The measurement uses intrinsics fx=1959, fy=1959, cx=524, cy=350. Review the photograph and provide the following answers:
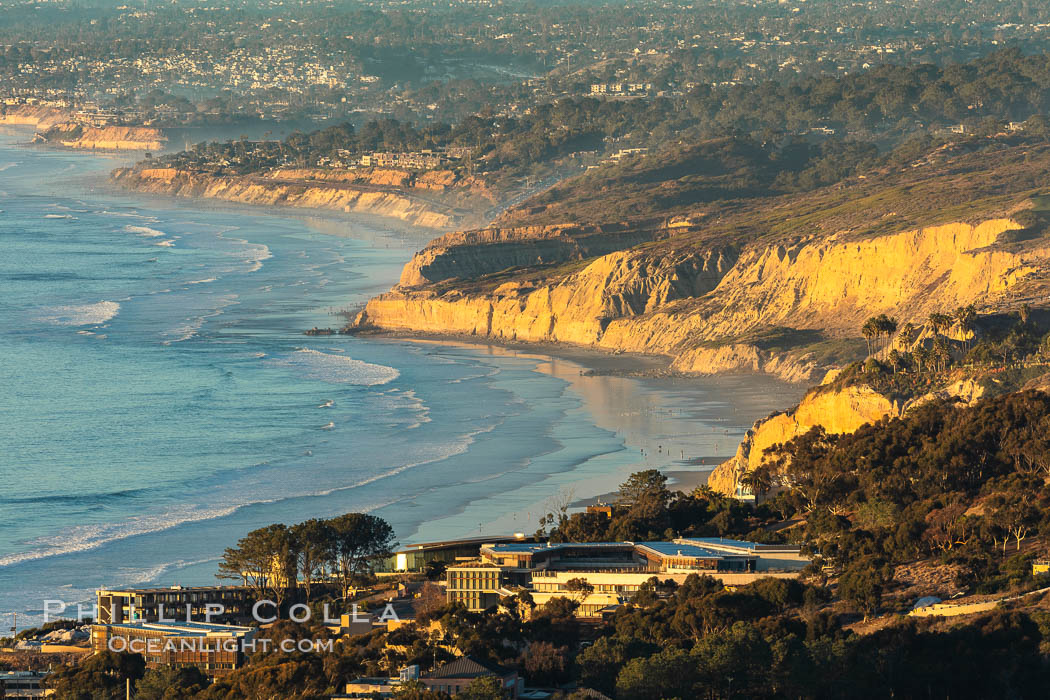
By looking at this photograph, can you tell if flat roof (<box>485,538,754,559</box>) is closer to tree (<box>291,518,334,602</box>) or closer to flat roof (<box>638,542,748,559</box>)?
flat roof (<box>638,542,748,559</box>)

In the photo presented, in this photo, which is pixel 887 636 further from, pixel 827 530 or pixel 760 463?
pixel 760 463

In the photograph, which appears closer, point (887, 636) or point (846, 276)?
point (887, 636)

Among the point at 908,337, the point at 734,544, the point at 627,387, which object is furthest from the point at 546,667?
the point at 627,387

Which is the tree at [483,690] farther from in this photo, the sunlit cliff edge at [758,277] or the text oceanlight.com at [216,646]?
the sunlit cliff edge at [758,277]

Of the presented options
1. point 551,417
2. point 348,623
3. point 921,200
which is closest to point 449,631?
point 348,623

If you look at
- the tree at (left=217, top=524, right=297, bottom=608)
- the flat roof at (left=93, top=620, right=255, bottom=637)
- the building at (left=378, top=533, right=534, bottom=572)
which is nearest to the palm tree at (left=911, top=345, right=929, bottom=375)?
the building at (left=378, top=533, right=534, bottom=572)

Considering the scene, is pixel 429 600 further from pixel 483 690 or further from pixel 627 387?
pixel 627 387

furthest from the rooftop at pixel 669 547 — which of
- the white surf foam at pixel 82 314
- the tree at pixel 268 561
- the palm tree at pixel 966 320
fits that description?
the white surf foam at pixel 82 314
